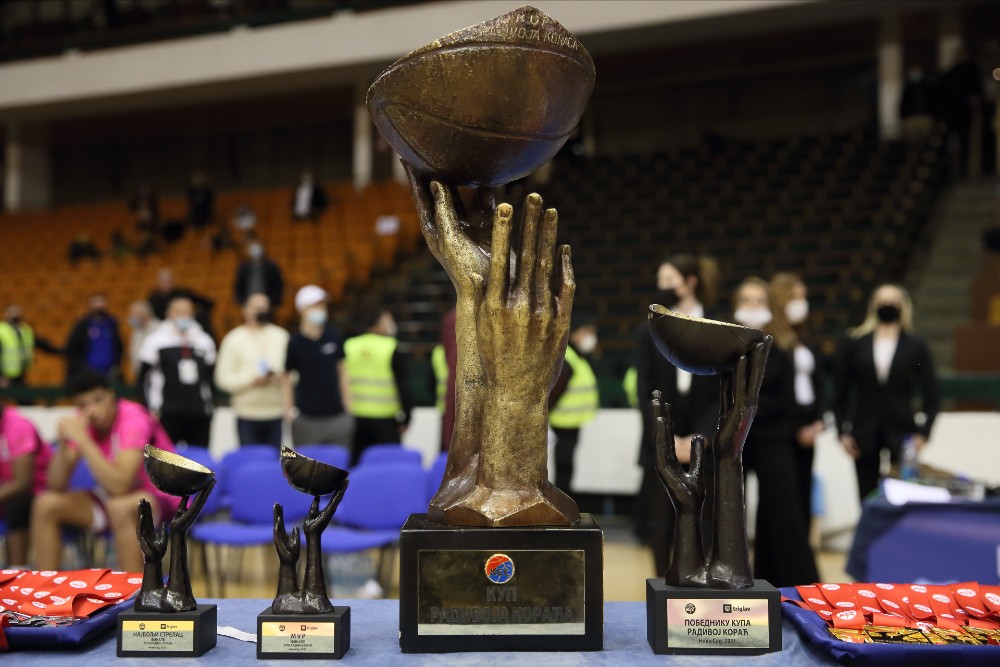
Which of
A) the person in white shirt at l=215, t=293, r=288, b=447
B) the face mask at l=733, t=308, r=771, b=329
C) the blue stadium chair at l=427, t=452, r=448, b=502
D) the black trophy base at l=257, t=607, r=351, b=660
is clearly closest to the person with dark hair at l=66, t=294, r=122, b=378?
the person in white shirt at l=215, t=293, r=288, b=447

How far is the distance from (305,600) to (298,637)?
0.06m

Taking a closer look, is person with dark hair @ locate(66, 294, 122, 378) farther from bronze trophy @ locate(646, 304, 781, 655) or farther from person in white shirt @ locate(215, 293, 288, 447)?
bronze trophy @ locate(646, 304, 781, 655)

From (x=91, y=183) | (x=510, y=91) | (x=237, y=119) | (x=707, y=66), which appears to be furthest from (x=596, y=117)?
(x=510, y=91)

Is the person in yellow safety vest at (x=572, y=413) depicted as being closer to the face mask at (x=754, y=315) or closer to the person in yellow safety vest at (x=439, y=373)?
the person in yellow safety vest at (x=439, y=373)

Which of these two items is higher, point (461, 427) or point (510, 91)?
point (510, 91)

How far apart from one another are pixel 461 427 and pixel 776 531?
7.70 ft

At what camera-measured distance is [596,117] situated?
53.4 feet

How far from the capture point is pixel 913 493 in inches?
138

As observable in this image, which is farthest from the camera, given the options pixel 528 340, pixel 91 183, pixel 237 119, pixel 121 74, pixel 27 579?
pixel 91 183

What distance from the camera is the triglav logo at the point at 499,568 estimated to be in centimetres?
174

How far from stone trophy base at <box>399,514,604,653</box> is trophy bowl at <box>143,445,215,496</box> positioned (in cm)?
38

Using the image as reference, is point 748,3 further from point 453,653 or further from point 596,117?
point 453,653

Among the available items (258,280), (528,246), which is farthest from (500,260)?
(258,280)

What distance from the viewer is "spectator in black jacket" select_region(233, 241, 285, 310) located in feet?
29.3
